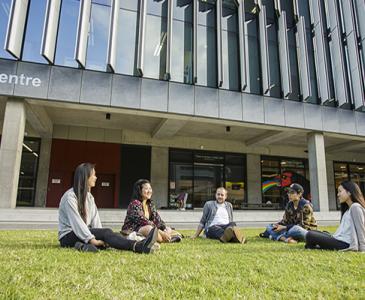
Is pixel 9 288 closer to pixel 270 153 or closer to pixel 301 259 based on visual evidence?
pixel 301 259

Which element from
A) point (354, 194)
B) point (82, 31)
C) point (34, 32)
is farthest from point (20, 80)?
point (354, 194)

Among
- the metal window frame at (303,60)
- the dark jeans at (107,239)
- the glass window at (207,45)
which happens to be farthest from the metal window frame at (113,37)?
the metal window frame at (303,60)

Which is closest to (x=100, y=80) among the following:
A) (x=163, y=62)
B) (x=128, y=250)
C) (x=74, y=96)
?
(x=74, y=96)

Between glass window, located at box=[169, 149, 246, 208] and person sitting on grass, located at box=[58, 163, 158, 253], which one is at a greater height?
glass window, located at box=[169, 149, 246, 208]

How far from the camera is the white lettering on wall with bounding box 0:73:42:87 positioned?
442 inches

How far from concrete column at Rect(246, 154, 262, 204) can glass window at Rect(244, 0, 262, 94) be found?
22.2 feet

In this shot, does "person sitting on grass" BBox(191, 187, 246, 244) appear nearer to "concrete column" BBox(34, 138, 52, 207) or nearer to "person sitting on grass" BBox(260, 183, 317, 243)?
"person sitting on grass" BBox(260, 183, 317, 243)

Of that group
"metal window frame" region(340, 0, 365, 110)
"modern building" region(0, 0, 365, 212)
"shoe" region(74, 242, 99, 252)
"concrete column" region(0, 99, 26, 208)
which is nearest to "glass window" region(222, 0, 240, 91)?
"modern building" region(0, 0, 365, 212)

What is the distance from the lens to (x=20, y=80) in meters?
11.4

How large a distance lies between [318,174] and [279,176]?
19.6 feet

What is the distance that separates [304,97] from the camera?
50.3 ft

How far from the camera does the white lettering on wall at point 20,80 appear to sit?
11.2m

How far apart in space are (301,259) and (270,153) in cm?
1783

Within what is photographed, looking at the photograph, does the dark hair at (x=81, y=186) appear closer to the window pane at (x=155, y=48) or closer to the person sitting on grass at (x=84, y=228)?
the person sitting on grass at (x=84, y=228)
